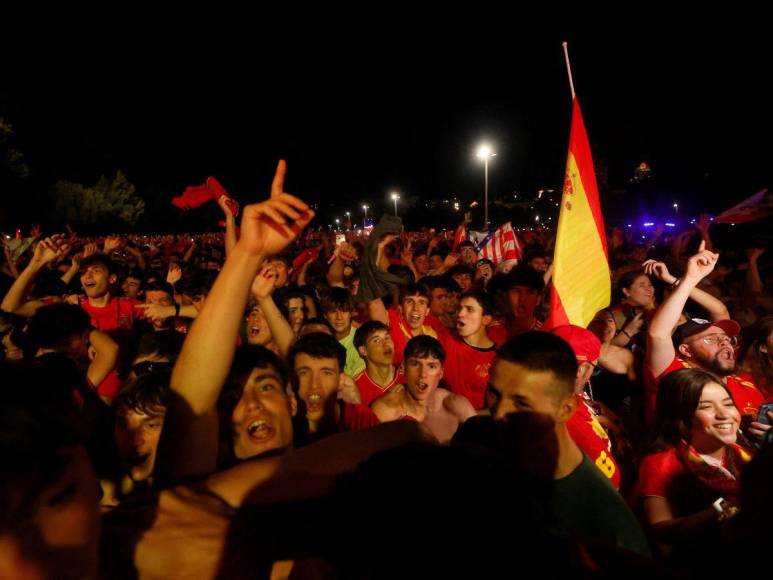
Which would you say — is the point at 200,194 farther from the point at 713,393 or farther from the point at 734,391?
the point at 734,391

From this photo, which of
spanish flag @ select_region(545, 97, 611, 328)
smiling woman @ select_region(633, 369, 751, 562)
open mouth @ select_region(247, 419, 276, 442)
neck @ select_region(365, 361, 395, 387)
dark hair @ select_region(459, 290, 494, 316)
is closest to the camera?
→ open mouth @ select_region(247, 419, 276, 442)

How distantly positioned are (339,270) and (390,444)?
747 centimetres

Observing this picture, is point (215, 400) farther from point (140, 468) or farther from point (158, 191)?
point (158, 191)

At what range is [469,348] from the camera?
527 cm

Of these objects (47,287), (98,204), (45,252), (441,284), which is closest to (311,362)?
(45,252)

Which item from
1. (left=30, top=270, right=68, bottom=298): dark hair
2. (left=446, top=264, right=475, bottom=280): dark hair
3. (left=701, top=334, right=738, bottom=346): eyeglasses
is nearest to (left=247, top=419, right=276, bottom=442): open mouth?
(left=701, top=334, right=738, bottom=346): eyeglasses

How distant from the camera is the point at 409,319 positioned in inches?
225

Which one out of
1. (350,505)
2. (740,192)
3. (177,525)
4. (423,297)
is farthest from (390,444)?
(740,192)

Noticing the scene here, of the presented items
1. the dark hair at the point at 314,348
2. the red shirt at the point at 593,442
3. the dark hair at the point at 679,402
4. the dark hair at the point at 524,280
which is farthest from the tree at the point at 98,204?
the dark hair at the point at 679,402

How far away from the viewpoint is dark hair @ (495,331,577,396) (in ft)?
8.43

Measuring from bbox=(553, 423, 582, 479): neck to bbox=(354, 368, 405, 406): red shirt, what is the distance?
221 centimetres

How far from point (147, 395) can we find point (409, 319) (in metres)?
3.42

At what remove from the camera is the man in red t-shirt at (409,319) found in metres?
5.69

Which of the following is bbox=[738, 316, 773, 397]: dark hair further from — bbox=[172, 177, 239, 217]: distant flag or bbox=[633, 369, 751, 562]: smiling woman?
bbox=[172, 177, 239, 217]: distant flag
